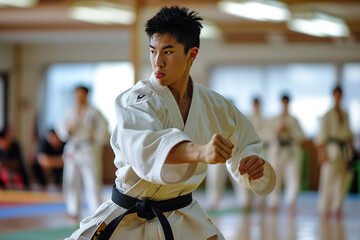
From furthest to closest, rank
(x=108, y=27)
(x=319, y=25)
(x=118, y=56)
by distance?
(x=118, y=56)
(x=108, y=27)
(x=319, y=25)

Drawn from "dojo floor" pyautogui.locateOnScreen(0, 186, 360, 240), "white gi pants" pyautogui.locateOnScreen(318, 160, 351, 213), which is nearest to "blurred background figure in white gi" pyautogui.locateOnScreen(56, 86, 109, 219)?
"dojo floor" pyautogui.locateOnScreen(0, 186, 360, 240)

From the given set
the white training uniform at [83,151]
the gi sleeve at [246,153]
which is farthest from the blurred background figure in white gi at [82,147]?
the gi sleeve at [246,153]

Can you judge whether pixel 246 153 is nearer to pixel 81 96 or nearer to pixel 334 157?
pixel 81 96

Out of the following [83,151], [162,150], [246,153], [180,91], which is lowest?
[83,151]

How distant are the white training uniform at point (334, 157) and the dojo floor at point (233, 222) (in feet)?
1.00

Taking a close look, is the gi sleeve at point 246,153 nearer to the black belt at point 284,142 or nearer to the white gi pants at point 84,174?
the white gi pants at point 84,174

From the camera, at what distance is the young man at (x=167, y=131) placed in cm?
190

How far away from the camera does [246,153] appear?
2.20 meters

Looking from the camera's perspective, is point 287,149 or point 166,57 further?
point 287,149

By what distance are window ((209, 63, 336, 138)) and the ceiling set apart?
0.69 m

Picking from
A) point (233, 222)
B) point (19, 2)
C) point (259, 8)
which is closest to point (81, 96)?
point (233, 222)

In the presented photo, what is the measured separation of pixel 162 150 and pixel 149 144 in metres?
0.06

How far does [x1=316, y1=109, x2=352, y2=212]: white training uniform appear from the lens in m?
8.52

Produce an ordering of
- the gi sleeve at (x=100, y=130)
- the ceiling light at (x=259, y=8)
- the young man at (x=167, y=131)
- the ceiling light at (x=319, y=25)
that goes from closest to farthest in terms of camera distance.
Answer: the young man at (x=167, y=131)
the gi sleeve at (x=100, y=130)
the ceiling light at (x=259, y=8)
the ceiling light at (x=319, y=25)
